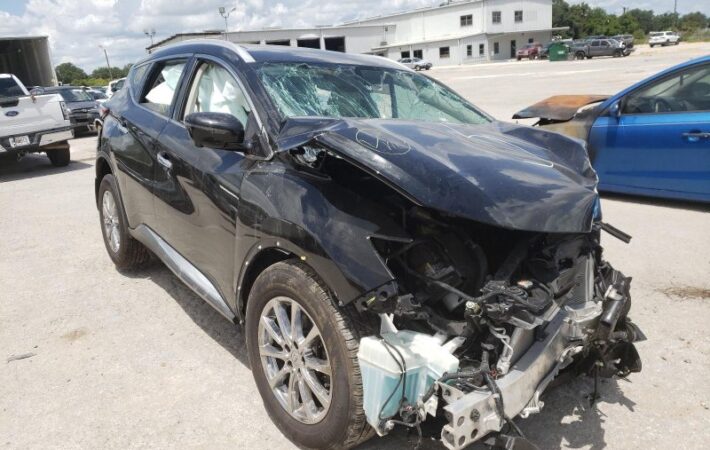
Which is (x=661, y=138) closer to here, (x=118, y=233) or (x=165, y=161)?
(x=165, y=161)

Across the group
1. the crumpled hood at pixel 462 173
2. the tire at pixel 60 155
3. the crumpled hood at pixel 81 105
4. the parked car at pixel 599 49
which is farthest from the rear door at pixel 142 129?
the parked car at pixel 599 49

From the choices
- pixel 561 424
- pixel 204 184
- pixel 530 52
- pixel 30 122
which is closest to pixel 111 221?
pixel 204 184

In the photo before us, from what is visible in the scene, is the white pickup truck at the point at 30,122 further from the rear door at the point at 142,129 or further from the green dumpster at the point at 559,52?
the green dumpster at the point at 559,52

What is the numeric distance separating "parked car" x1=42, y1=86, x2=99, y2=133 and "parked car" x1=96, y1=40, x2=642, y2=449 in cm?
1639

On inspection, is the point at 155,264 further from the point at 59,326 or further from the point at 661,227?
the point at 661,227

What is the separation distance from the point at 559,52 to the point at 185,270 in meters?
56.0

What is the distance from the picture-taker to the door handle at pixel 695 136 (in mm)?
5668

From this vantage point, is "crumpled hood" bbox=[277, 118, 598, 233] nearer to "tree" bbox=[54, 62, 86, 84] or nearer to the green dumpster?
the green dumpster

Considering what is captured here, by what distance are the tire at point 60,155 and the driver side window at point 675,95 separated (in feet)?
34.8

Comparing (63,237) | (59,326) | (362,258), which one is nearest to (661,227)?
(362,258)

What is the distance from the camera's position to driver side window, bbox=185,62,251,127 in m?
3.23

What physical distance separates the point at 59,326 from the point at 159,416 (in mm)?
1612

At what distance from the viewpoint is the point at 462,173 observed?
2.33 meters

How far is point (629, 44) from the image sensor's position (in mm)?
51562
